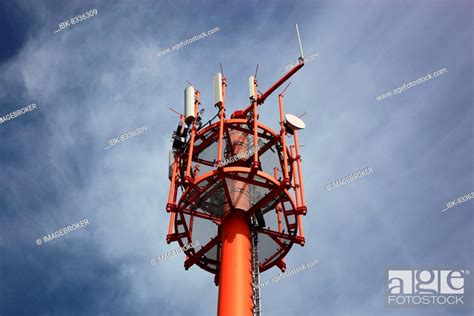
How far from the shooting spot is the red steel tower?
2280 cm

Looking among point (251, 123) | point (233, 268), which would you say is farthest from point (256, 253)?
point (251, 123)

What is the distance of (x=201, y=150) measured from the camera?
2788 cm

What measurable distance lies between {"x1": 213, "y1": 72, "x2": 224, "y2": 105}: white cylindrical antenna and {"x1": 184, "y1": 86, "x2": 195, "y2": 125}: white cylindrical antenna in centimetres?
129

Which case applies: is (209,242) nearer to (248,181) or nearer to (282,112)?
(248,181)

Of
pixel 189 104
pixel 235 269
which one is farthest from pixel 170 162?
pixel 235 269

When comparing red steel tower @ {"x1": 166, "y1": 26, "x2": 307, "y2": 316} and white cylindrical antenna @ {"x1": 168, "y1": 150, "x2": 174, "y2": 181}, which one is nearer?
red steel tower @ {"x1": 166, "y1": 26, "x2": 307, "y2": 316}

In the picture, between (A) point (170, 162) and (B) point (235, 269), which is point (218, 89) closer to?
(A) point (170, 162)

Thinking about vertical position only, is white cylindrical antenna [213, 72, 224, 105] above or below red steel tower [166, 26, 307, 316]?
above

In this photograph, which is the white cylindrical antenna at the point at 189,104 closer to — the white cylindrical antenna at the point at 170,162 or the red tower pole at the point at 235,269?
the white cylindrical antenna at the point at 170,162

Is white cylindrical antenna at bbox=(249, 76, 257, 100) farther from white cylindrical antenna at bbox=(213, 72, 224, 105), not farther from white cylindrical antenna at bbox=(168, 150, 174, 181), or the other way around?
white cylindrical antenna at bbox=(168, 150, 174, 181)

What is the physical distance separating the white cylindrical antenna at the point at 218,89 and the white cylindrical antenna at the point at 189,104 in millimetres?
1290

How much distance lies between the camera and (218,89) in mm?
27375

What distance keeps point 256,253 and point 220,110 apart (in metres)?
7.26

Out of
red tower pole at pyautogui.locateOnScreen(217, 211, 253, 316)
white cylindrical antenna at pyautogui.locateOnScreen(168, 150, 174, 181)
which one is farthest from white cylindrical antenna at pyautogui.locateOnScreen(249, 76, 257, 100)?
red tower pole at pyautogui.locateOnScreen(217, 211, 253, 316)
